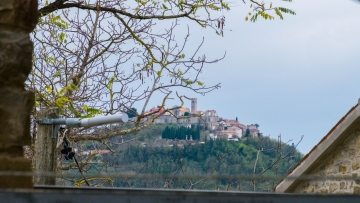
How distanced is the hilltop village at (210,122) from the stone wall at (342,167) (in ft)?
5.99

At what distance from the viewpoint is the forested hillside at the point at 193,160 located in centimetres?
841

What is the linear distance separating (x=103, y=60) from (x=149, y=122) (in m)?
1.06

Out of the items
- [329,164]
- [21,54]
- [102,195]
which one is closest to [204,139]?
[329,164]

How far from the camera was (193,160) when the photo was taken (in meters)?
9.95

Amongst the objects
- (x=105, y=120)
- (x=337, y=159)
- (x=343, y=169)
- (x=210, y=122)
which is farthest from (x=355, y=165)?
(x=105, y=120)

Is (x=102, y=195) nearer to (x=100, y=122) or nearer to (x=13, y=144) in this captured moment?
(x=13, y=144)

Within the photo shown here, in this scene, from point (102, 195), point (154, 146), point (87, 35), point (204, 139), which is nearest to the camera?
point (102, 195)

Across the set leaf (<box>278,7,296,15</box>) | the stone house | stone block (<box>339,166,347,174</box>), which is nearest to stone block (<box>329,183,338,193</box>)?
the stone house

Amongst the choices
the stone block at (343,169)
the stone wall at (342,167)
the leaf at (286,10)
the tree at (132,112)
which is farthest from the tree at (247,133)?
the leaf at (286,10)

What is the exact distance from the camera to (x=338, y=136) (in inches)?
313

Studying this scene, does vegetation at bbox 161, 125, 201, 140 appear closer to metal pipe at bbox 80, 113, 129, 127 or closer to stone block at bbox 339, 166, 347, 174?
stone block at bbox 339, 166, 347, 174

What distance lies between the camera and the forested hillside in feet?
27.6

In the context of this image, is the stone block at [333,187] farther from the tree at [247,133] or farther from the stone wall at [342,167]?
the tree at [247,133]

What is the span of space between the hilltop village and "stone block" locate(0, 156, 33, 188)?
5.50 m
